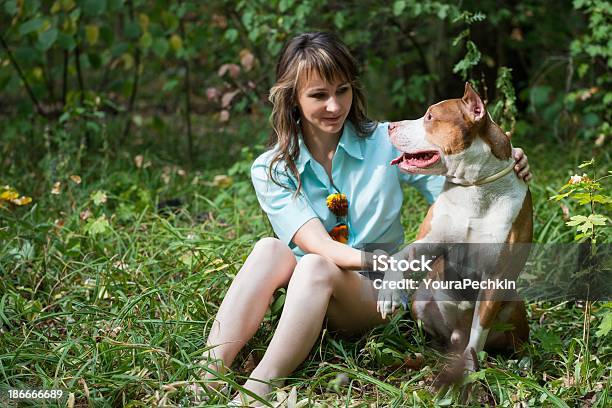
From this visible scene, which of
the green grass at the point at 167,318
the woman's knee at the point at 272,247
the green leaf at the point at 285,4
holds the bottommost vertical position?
the green grass at the point at 167,318

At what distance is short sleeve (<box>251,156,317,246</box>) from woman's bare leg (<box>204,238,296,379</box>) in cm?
14

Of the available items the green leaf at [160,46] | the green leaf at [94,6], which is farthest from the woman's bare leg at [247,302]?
the green leaf at [160,46]

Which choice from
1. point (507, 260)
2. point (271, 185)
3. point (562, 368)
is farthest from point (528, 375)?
point (271, 185)

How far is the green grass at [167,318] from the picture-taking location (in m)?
2.36

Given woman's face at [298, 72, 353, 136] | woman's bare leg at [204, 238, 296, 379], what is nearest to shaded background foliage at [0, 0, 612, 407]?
woman's bare leg at [204, 238, 296, 379]

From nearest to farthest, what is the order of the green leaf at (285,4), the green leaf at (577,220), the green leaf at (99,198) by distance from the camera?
the green leaf at (577,220)
the green leaf at (99,198)
the green leaf at (285,4)

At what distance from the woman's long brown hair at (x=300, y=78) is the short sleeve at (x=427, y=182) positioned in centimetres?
25

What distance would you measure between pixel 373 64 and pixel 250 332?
10.4 feet

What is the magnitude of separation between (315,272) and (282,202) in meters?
0.42

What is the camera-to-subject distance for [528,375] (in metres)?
2.51

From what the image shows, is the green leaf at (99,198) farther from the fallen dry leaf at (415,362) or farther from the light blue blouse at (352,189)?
the fallen dry leaf at (415,362)

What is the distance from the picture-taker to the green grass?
2355 millimetres

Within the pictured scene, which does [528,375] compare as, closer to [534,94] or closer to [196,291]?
[196,291]

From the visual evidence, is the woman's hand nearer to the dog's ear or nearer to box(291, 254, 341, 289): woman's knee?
the dog's ear
